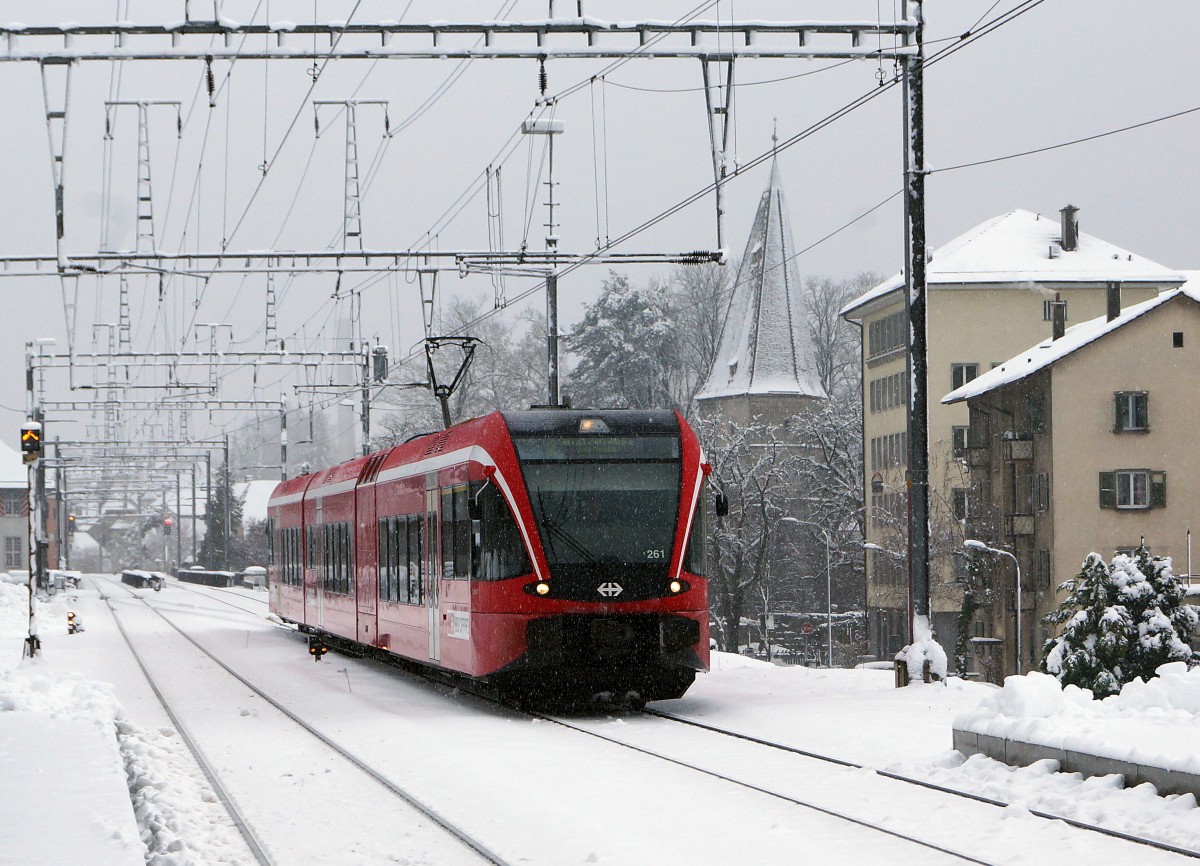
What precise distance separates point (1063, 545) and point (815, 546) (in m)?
19.6

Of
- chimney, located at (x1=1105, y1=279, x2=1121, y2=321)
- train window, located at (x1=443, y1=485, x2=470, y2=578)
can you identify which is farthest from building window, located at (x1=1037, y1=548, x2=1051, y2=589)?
train window, located at (x1=443, y1=485, x2=470, y2=578)

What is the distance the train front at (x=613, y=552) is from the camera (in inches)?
679

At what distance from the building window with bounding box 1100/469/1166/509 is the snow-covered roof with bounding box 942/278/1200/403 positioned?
4.20m

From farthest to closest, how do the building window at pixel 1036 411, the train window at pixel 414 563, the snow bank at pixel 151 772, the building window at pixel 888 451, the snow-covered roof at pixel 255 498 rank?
the snow-covered roof at pixel 255 498 → the building window at pixel 888 451 → the building window at pixel 1036 411 → the train window at pixel 414 563 → the snow bank at pixel 151 772

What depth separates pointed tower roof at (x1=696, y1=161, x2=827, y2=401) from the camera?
289ft

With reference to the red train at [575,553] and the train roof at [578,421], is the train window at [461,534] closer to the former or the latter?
the red train at [575,553]

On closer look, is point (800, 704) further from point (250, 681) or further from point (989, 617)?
point (989, 617)

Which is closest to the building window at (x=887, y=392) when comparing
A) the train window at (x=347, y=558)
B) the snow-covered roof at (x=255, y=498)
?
the train window at (x=347, y=558)

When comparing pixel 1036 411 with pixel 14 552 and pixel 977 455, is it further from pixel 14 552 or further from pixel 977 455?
pixel 14 552

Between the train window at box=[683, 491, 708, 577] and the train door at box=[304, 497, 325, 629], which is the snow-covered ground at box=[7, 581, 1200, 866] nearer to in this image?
the train window at box=[683, 491, 708, 577]

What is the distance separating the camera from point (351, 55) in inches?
705

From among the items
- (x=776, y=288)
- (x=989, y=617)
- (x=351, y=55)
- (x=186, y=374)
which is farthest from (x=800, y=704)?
(x=776, y=288)

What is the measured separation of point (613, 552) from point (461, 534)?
192 centimetres

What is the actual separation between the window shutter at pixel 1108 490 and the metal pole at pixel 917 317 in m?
41.3
